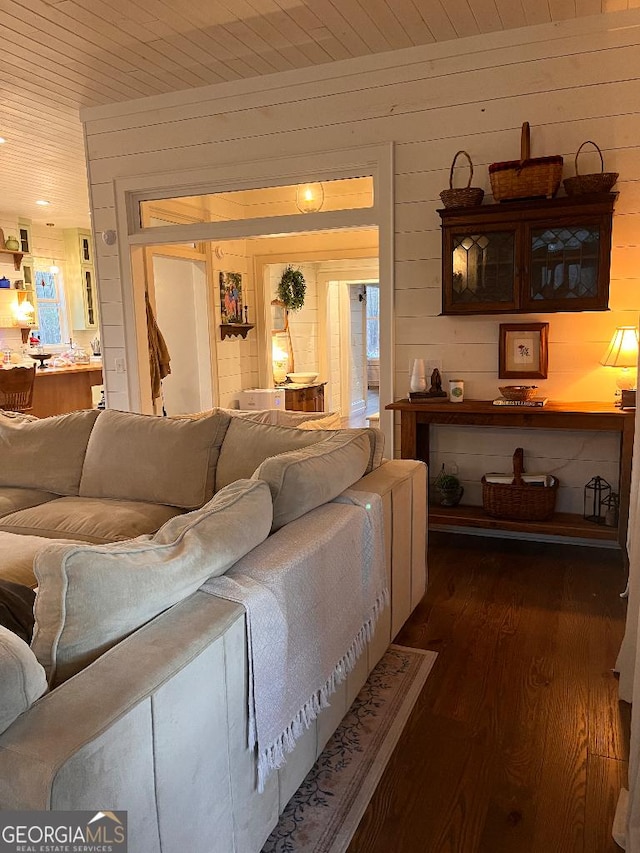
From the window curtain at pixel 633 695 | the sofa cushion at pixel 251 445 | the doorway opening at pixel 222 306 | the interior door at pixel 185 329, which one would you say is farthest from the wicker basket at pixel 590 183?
the interior door at pixel 185 329

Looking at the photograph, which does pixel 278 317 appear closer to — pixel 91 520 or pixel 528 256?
pixel 528 256

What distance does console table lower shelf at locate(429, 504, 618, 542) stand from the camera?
3414 mm

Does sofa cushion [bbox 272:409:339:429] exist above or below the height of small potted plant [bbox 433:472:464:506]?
above

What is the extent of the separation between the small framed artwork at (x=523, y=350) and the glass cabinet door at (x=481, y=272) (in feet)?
0.81

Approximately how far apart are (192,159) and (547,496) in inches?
128

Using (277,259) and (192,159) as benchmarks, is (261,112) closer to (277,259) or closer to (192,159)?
(192,159)

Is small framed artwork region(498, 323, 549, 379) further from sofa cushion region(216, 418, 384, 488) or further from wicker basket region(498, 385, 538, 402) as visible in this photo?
sofa cushion region(216, 418, 384, 488)

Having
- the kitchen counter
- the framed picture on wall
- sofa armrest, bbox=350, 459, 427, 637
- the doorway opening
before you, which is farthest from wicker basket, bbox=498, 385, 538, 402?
the kitchen counter

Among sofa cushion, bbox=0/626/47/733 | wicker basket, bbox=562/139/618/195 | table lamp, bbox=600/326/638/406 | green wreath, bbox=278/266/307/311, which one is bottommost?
sofa cushion, bbox=0/626/47/733

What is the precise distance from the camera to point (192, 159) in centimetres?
445

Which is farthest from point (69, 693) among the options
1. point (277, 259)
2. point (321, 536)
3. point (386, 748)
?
point (277, 259)

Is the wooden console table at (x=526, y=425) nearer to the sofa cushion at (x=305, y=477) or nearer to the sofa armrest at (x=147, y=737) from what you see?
the sofa cushion at (x=305, y=477)

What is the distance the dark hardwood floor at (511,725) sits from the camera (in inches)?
65.2

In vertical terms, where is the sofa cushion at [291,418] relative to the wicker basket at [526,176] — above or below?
below
